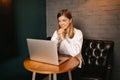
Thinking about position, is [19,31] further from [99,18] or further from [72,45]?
[99,18]

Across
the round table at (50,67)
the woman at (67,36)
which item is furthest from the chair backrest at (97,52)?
the round table at (50,67)

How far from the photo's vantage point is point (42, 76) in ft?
8.69

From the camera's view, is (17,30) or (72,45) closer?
(72,45)

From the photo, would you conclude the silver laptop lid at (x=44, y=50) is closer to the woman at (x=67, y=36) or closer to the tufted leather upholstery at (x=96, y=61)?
the woman at (x=67, y=36)

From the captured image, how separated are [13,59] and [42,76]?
21.0 inches

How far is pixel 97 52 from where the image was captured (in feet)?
8.05

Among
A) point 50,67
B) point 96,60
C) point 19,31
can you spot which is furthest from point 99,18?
point 50,67

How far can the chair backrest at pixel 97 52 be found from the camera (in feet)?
7.76

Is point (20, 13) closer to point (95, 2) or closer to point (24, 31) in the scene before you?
point (24, 31)

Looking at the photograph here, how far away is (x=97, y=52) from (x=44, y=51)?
1.06m

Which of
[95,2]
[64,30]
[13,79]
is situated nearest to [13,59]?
[13,79]

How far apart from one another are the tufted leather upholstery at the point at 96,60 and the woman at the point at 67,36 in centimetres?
27

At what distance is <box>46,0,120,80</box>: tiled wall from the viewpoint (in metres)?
2.58

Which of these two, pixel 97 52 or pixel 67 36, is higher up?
pixel 67 36
